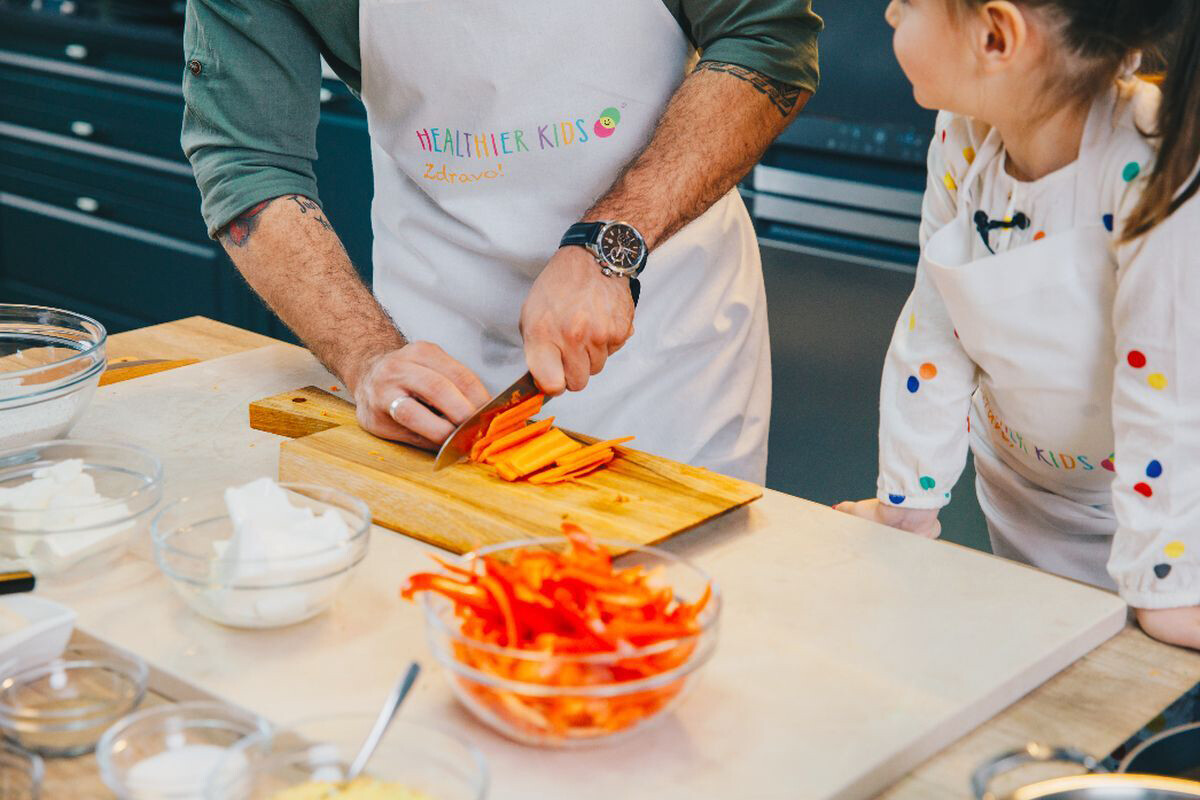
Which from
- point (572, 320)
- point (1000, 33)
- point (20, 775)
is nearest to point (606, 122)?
point (572, 320)

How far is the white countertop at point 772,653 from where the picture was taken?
2.65 ft

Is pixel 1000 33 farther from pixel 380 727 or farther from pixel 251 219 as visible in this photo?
pixel 251 219

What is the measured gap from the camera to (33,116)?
Answer: 13.4ft

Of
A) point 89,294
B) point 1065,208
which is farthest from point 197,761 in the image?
point 89,294

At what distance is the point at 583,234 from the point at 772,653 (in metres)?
→ 0.61

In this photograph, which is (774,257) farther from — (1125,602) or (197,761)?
(197,761)

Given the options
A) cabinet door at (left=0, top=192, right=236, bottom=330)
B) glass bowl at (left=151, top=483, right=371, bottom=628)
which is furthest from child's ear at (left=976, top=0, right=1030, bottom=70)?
cabinet door at (left=0, top=192, right=236, bottom=330)

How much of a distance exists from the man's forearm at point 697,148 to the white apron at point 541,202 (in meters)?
0.07

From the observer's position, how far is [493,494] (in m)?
1.15

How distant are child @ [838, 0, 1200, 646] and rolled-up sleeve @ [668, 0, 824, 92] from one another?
0.32m

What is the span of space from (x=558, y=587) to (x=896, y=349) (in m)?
0.62

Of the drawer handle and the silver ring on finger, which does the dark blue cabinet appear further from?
the silver ring on finger

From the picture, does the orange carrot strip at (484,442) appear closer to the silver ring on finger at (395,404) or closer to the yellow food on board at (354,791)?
the silver ring on finger at (395,404)

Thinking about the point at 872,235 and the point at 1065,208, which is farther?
the point at 872,235
